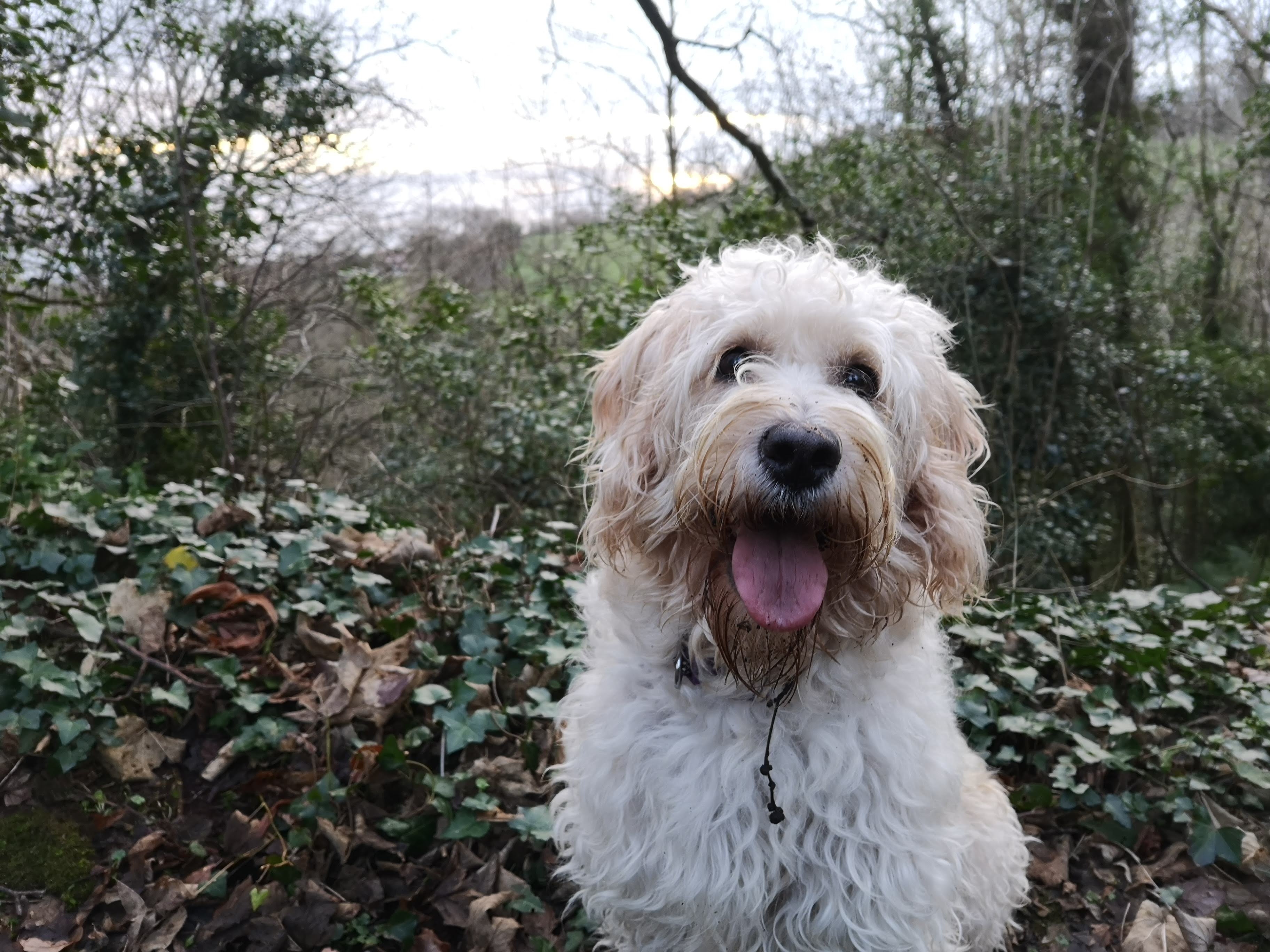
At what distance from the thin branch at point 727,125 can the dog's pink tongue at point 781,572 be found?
365 cm

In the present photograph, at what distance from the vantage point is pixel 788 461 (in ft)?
7.23

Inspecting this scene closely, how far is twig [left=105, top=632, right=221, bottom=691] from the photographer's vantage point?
3684 millimetres

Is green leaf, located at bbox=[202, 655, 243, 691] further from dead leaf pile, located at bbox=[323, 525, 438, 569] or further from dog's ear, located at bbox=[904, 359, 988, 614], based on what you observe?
dog's ear, located at bbox=[904, 359, 988, 614]

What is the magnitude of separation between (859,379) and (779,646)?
767 millimetres

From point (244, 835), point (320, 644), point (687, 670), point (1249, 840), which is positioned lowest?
point (1249, 840)

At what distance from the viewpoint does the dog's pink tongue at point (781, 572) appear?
232 centimetres

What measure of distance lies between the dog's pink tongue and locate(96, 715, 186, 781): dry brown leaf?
2.47 m

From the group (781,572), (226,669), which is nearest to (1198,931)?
(781,572)

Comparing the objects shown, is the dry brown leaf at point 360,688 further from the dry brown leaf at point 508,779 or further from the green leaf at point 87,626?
the green leaf at point 87,626

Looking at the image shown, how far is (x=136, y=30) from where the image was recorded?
652cm

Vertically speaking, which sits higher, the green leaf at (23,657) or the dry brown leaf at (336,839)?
the green leaf at (23,657)

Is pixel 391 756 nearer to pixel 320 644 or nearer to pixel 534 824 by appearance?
pixel 534 824

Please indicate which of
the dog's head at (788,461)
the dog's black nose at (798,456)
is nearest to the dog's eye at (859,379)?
the dog's head at (788,461)

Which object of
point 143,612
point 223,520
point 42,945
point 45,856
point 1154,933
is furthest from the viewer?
point 223,520
